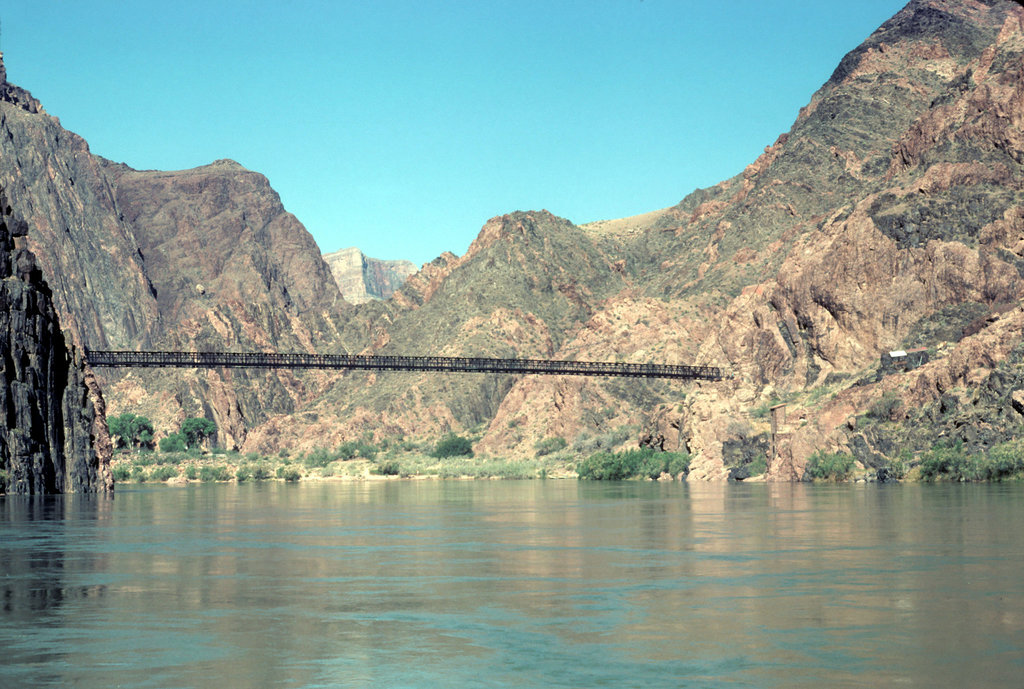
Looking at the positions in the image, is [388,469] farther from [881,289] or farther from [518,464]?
[881,289]

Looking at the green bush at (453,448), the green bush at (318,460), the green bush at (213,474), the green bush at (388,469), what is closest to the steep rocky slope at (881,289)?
the green bush at (453,448)

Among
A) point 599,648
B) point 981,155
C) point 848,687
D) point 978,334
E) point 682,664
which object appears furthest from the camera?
point 981,155

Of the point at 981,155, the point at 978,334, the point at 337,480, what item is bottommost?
the point at 337,480

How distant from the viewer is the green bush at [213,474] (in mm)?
165500

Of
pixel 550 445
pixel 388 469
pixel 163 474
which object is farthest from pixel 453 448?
pixel 163 474

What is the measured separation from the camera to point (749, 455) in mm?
114375

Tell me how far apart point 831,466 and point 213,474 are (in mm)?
92736

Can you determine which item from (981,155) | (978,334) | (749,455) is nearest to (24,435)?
(749,455)

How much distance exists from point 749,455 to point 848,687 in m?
97.3

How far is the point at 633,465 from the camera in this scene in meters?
130

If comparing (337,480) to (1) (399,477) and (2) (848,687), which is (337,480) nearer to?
(1) (399,477)

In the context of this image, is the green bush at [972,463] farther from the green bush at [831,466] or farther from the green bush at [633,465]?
the green bush at [633,465]

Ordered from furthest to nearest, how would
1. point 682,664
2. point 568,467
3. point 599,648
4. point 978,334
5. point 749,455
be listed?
point 568,467, point 749,455, point 978,334, point 599,648, point 682,664

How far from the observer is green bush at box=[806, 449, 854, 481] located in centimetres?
9894
